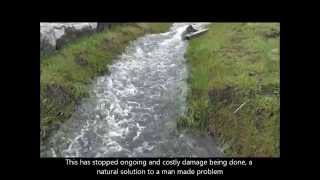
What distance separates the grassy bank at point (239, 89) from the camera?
36.1 feet

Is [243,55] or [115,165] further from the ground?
[243,55]

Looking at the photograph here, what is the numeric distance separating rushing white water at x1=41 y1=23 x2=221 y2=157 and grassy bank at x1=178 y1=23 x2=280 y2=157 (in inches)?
14.1

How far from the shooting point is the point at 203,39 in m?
15.8

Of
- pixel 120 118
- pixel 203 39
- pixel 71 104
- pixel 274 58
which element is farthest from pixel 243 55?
pixel 71 104

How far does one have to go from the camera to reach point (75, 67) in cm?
1338

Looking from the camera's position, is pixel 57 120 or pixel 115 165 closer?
pixel 115 165

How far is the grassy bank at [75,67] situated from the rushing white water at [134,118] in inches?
11.8

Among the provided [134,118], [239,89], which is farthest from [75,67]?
[239,89]

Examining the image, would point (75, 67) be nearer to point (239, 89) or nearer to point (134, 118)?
point (134, 118)

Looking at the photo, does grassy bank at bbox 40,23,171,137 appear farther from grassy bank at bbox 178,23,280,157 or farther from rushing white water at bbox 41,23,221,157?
grassy bank at bbox 178,23,280,157

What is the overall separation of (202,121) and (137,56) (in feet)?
13.9

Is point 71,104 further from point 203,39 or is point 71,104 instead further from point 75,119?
point 203,39

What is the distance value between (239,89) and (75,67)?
4.49 metres

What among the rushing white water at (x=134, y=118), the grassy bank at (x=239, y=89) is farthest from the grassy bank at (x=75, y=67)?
the grassy bank at (x=239, y=89)
